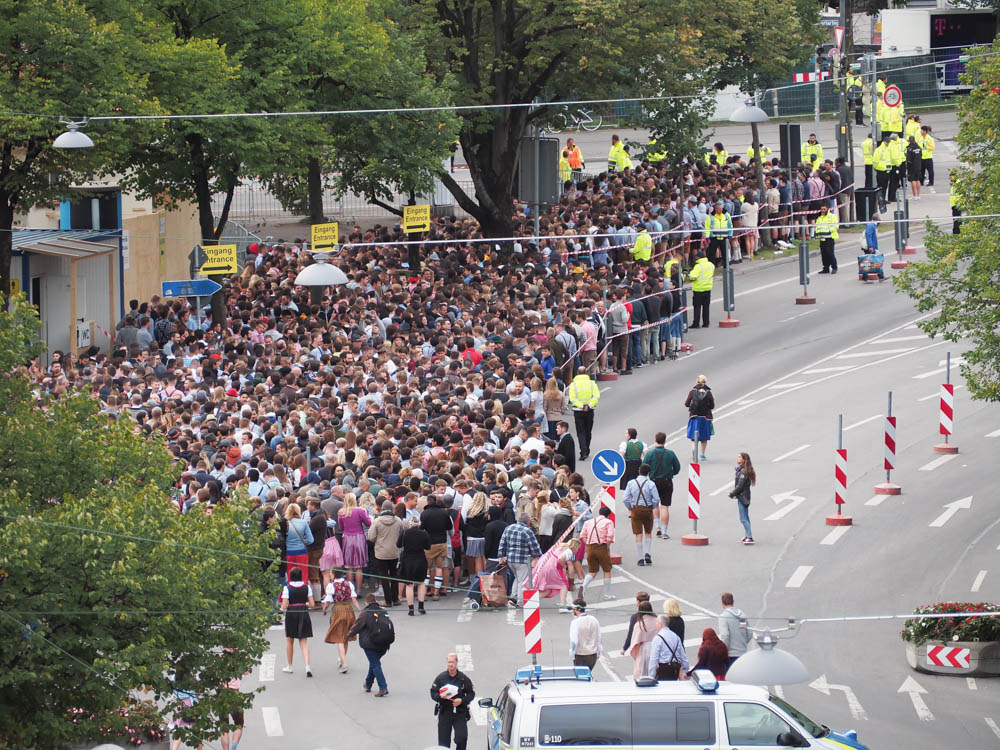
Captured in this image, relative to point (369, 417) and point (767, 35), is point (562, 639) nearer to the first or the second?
point (369, 417)

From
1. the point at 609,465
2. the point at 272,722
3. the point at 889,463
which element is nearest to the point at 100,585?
the point at 272,722

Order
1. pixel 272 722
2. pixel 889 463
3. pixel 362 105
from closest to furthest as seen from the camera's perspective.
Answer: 1. pixel 272 722
2. pixel 889 463
3. pixel 362 105

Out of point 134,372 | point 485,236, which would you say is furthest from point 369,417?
point 485,236

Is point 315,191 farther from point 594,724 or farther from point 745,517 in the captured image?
point 594,724

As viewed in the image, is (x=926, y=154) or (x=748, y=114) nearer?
(x=748, y=114)

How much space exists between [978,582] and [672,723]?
28.0 feet

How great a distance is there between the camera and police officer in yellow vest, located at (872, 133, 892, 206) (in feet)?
149

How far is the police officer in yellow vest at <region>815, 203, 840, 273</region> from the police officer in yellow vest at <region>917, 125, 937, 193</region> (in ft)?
24.9

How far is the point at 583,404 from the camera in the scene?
28172 mm

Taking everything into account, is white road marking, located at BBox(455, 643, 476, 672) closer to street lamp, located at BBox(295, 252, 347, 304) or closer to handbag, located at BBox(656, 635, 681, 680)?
handbag, located at BBox(656, 635, 681, 680)

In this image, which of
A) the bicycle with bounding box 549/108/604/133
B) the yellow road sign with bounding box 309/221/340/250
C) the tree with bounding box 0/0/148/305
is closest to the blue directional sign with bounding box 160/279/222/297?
the yellow road sign with bounding box 309/221/340/250

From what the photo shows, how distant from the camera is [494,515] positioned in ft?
75.7

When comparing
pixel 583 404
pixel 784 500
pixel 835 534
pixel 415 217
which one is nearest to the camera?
pixel 835 534

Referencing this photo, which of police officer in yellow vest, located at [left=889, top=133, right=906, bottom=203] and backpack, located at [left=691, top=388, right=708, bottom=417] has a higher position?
police officer in yellow vest, located at [left=889, top=133, right=906, bottom=203]
